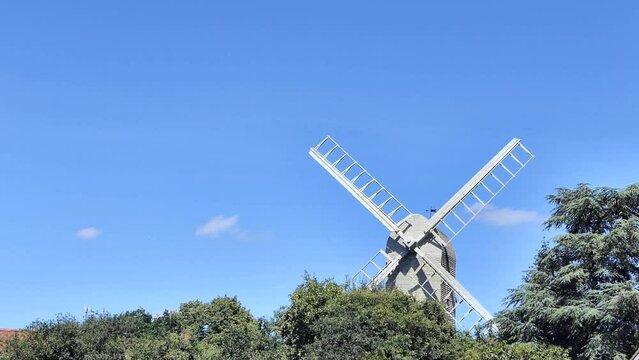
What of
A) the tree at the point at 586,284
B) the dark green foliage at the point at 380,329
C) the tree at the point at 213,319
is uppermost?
the tree at the point at 213,319

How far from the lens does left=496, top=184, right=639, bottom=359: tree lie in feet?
101

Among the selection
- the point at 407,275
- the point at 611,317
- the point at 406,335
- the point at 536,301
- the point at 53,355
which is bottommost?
the point at 611,317

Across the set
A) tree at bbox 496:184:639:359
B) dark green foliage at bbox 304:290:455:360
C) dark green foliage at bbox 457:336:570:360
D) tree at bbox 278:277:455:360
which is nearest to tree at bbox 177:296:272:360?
tree at bbox 278:277:455:360

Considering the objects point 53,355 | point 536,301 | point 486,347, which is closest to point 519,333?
point 536,301

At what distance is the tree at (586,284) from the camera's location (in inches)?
1211

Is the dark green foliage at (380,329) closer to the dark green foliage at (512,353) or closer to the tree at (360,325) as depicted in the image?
the tree at (360,325)

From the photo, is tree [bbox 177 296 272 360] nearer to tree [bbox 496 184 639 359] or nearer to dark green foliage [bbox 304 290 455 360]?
dark green foliage [bbox 304 290 455 360]

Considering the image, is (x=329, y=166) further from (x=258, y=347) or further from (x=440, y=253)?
(x=258, y=347)

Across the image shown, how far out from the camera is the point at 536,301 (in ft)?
109

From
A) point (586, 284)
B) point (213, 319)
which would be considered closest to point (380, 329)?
point (586, 284)

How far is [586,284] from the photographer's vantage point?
32.9 meters

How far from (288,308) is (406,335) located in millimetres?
7211

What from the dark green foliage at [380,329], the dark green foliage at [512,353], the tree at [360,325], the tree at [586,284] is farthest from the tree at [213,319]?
the dark green foliage at [512,353]

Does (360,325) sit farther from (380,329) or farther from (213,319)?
(213,319)
